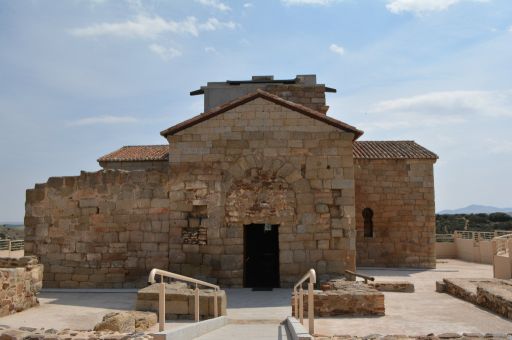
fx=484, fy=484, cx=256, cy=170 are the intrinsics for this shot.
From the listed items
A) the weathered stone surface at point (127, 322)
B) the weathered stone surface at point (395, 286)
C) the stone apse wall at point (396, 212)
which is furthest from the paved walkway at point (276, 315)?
the stone apse wall at point (396, 212)

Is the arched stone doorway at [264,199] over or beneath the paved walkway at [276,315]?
over

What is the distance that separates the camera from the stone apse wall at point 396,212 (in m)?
21.6

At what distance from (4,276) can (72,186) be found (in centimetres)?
462

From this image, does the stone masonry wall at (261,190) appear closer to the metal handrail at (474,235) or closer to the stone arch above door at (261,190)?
the stone arch above door at (261,190)

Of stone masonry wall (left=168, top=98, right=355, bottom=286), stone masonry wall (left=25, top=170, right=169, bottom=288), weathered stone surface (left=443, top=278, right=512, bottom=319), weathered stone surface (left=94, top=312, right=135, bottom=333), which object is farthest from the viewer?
stone masonry wall (left=25, top=170, right=169, bottom=288)

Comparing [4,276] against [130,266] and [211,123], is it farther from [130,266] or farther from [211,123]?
[211,123]

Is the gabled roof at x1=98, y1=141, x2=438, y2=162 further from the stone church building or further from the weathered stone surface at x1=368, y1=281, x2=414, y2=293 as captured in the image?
the weathered stone surface at x1=368, y1=281, x2=414, y2=293

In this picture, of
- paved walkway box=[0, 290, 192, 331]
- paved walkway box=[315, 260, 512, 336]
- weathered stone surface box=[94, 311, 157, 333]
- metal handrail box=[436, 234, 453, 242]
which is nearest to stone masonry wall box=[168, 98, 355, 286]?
paved walkway box=[0, 290, 192, 331]

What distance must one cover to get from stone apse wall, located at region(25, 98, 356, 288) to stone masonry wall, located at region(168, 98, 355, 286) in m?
0.03

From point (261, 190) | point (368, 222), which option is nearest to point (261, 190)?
point (261, 190)

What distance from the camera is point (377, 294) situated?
10.9 meters

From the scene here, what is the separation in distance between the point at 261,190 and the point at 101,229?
16.9ft

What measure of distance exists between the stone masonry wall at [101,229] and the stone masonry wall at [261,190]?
0.64 m

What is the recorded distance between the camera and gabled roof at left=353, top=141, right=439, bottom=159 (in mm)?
21812
